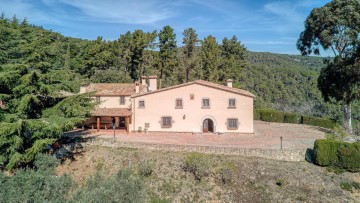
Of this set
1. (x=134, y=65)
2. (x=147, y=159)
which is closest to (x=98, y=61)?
(x=134, y=65)

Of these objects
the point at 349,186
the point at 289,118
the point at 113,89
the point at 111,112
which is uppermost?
the point at 113,89

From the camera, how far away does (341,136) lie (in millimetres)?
26391

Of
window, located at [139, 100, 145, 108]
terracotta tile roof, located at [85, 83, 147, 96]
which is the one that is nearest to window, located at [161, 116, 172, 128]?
window, located at [139, 100, 145, 108]

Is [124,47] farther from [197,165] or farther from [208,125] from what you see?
[197,165]

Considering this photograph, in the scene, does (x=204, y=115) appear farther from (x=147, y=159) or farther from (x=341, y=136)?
(x=341, y=136)

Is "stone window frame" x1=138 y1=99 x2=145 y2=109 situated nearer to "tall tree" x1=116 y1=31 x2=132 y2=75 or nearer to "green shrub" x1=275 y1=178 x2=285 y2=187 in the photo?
"green shrub" x1=275 y1=178 x2=285 y2=187

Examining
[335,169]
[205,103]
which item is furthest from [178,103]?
[335,169]

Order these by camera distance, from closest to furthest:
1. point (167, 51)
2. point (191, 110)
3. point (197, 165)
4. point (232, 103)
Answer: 1. point (197, 165)
2. point (232, 103)
3. point (191, 110)
4. point (167, 51)

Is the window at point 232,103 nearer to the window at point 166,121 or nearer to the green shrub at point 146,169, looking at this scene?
the window at point 166,121

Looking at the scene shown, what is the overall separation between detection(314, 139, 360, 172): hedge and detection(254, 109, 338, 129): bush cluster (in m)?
18.1

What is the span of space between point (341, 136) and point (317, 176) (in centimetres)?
673

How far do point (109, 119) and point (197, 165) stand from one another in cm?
1665

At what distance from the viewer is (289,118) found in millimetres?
43844

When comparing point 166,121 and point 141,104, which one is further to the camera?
point 141,104
